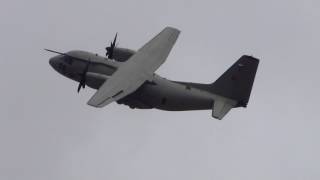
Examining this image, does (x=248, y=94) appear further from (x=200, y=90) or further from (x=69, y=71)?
(x=69, y=71)

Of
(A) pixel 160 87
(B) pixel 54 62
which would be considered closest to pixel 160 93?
(A) pixel 160 87

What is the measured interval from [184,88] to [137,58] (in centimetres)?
709

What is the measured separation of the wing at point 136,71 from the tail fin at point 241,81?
8.17 meters

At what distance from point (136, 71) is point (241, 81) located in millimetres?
10963

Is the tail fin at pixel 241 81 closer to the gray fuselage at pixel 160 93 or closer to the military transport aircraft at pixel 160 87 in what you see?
the military transport aircraft at pixel 160 87

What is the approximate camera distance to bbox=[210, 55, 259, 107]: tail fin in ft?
312

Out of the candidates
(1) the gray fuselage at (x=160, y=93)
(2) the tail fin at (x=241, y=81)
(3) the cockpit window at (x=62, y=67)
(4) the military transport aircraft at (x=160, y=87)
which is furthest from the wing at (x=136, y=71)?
(2) the tail fin at (x=241, y=81)

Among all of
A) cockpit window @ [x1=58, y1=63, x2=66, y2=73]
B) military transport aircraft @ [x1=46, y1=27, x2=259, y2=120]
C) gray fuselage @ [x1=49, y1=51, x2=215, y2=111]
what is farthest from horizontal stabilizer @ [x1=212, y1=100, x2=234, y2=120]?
cockpit window @ [x1=58, y1=63, x2=66, y2=73]

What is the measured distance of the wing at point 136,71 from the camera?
92.4 metres

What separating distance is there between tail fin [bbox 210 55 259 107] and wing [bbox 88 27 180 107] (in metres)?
8.17

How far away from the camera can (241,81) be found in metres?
95.4

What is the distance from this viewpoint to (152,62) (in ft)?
327

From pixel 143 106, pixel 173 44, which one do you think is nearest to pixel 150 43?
pixel 173 44

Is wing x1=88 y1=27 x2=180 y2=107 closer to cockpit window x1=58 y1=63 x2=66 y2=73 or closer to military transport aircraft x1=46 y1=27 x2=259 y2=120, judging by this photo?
military transport aircraft x1=46 y1=27 x2=259 y2=120
